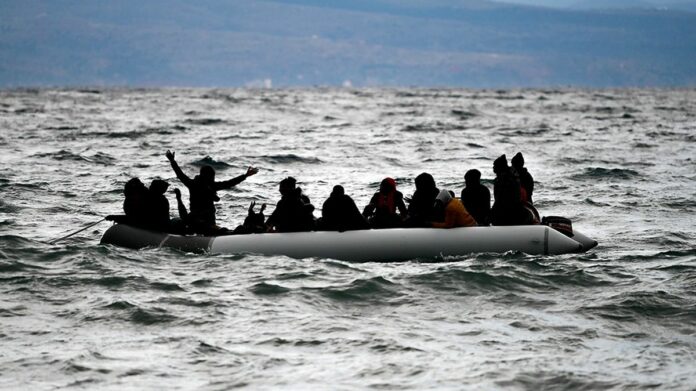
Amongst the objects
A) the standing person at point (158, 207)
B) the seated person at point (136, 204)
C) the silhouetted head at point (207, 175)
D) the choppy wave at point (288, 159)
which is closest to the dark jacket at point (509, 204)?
the silhouetted head at point (207, 175)

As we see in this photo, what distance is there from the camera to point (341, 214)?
48.6 feet

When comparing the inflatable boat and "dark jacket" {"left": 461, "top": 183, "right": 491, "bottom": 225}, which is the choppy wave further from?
the inflatable boat

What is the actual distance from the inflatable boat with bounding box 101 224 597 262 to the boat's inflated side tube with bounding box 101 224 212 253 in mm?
17

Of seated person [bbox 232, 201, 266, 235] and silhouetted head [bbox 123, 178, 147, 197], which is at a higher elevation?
silhouetted head [bbox 123, 178, 147, 197]

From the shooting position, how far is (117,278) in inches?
548

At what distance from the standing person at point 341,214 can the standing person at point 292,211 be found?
0.27m

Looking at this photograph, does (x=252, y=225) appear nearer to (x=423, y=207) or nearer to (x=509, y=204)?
(x=423, y=207)

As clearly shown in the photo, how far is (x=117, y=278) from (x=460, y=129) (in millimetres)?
40497

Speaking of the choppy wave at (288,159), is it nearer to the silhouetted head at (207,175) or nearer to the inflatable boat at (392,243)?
the silhouetted head at (207,175)

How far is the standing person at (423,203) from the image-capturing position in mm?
15180

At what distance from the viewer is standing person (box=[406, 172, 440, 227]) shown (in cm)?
1518

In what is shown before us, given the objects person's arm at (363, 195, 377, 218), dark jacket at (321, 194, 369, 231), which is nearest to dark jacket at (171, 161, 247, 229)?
dark jacket at (321, 194, 369, 231)

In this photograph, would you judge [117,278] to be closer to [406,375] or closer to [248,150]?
[406,375]

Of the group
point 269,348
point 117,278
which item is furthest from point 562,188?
point 269,348
